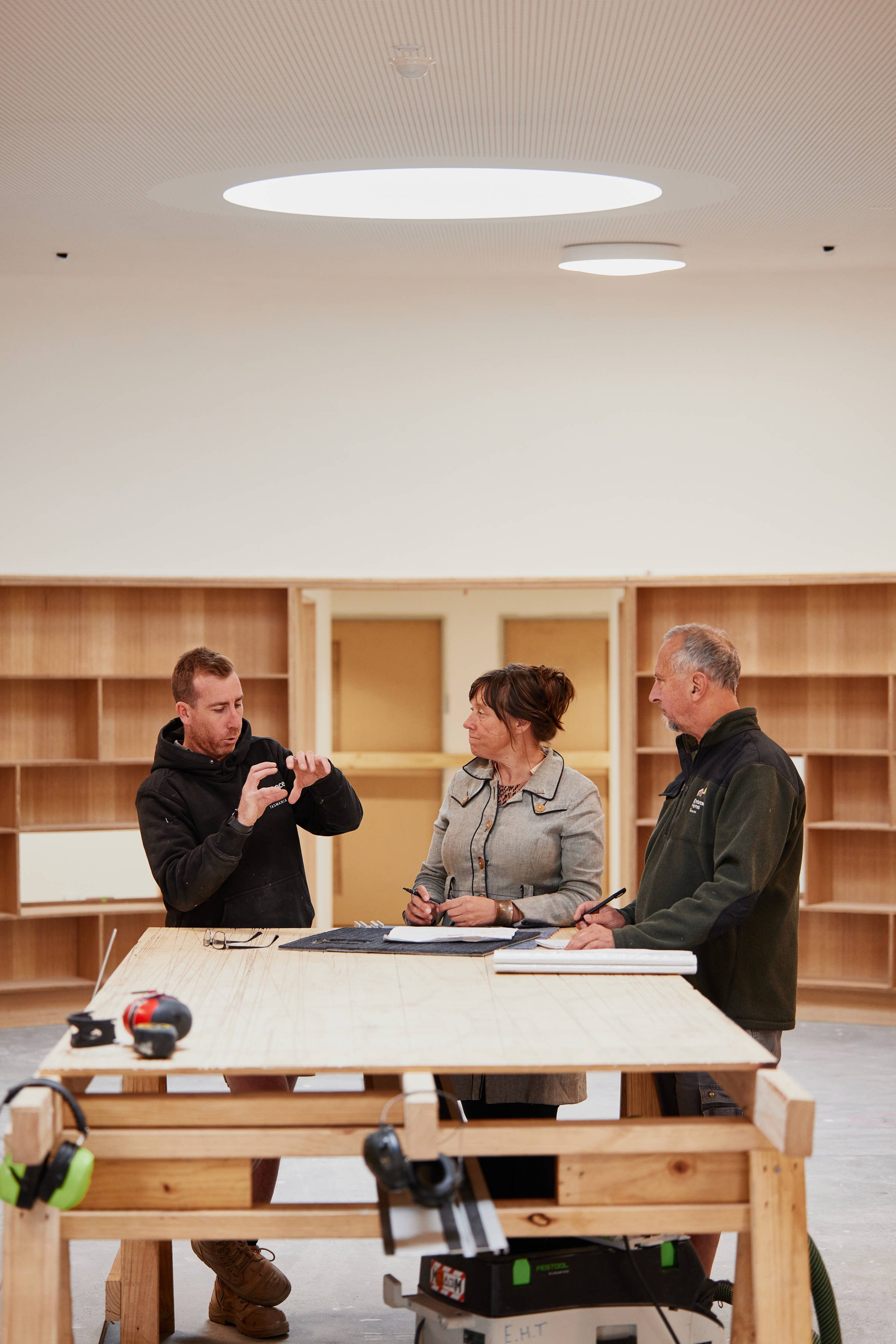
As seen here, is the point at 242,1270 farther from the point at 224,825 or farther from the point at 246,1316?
the point at 224,825

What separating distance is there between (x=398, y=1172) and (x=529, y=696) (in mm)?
1572

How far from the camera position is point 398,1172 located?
207 centimetres

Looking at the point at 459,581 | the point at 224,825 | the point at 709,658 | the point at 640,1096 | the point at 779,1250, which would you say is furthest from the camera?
the point at 459,581

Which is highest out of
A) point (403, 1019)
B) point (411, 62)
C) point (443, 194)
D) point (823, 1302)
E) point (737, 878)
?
point (443, 194)

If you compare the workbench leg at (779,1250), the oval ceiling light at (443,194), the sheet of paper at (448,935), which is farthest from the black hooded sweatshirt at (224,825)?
the oval ceiling light at (443,194)

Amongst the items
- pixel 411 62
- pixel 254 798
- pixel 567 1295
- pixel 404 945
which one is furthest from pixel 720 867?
pixel 411 62

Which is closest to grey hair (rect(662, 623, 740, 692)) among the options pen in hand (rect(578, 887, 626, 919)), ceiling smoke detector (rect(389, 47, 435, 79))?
pen in hand (rect(578, 887, 626, 919))

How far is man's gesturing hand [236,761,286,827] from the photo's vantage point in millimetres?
3229

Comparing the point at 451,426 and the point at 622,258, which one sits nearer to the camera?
the point at 622,258

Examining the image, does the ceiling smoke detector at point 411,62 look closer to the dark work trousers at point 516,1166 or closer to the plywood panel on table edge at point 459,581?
the plywood panel on table edge at point 459,581

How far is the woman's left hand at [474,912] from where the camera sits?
327cm

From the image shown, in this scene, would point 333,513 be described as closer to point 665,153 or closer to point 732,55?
point 665,153

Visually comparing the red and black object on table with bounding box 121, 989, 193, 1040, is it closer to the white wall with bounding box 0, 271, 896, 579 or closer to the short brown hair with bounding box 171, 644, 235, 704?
the short brown hair with bounding box 171, 644, 235, 704

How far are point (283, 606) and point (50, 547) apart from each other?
124 centimetres
